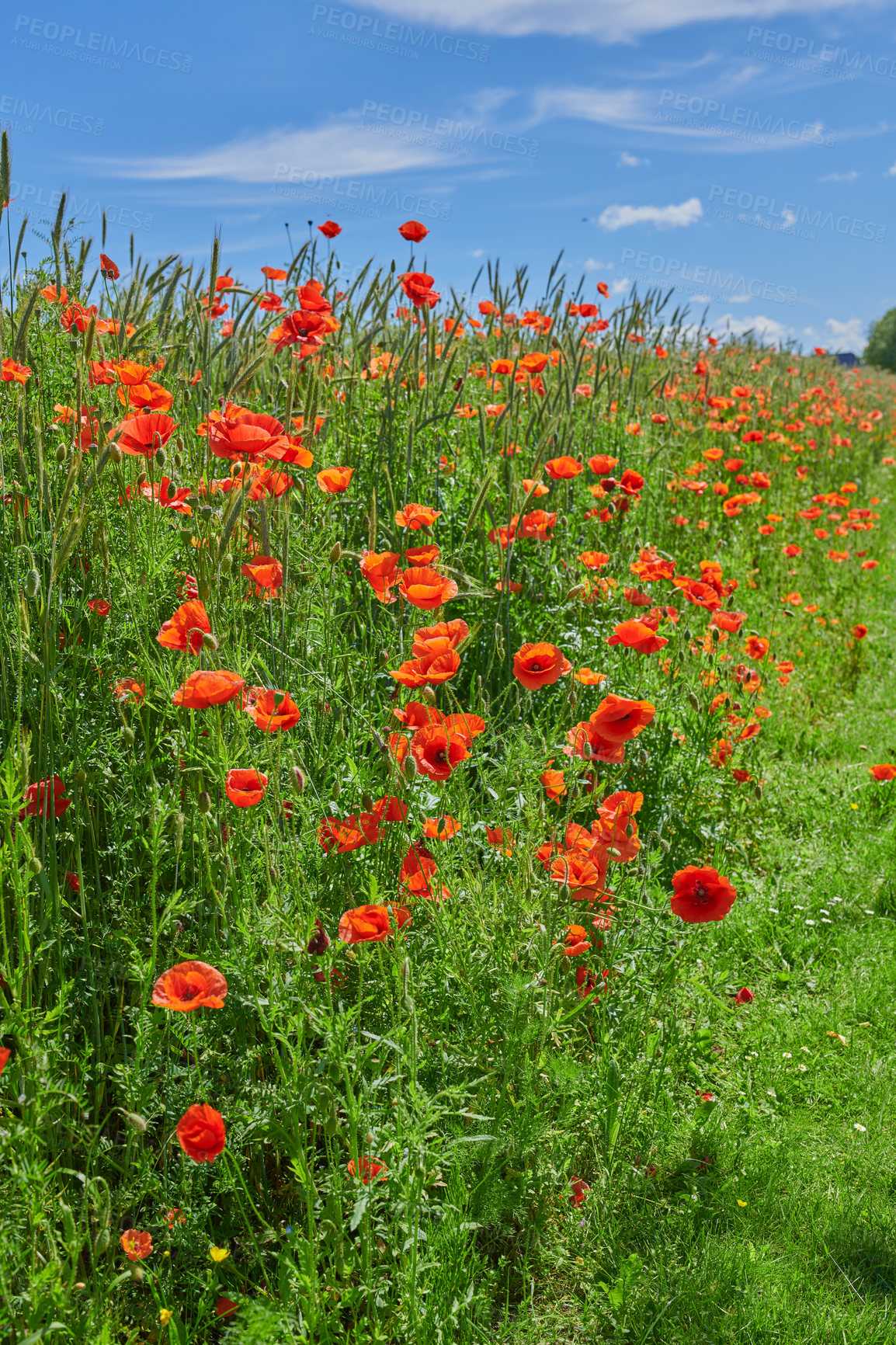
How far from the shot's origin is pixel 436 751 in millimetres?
1737

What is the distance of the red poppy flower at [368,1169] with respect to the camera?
4.72ft

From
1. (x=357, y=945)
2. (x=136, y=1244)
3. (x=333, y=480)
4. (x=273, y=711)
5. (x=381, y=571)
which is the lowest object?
(x=136, y=1244)

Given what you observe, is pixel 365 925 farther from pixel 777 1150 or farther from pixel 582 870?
pixel 777 1150

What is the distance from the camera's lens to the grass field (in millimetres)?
1479

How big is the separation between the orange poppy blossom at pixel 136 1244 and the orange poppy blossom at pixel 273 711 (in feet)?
2.71

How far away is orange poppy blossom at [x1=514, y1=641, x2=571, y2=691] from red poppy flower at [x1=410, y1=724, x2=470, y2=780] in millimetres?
263

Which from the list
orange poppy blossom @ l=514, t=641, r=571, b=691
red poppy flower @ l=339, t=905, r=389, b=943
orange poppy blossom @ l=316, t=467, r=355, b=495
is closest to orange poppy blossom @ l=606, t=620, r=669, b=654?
orange poppy blossom @ l=514, t=641, r=571, b=691

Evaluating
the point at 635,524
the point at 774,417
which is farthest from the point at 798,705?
the point at 774,417

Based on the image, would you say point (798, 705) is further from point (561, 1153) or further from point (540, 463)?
point (561, 1153)

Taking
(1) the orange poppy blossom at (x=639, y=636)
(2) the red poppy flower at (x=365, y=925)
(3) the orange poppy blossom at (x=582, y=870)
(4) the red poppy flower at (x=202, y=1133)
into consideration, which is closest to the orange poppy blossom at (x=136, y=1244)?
(4) the red poppy flower at (x=202, y=1133)

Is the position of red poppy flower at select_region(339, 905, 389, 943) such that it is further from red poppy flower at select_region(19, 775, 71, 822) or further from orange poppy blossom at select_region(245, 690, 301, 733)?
red poppy flower at select_region(19, 775, 71, 822)

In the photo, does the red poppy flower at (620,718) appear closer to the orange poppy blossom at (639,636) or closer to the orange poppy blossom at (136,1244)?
the orange poppy blossom at (639,636)

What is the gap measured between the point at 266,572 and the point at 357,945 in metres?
0.80

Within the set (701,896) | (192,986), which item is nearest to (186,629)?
(192,986)
